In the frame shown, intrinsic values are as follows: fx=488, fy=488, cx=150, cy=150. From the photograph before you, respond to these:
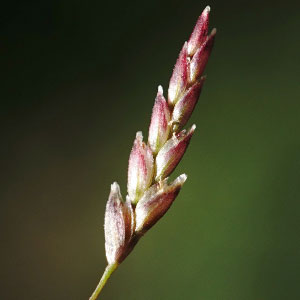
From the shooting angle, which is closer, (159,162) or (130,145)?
(159,162)

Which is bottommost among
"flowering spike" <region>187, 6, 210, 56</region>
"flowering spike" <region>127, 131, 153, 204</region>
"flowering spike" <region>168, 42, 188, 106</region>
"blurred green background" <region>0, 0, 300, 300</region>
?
"flowering spike" <region>127, 131, 153, 204</region>

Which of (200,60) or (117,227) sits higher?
(200,60)

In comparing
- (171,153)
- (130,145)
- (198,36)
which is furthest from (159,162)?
(130,145)

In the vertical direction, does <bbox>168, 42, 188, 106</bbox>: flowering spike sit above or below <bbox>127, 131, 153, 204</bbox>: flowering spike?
above

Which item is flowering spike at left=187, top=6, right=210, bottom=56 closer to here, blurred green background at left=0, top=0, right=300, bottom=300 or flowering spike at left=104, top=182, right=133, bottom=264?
flowering spike at left=104, top=182, right=133, bottom=264

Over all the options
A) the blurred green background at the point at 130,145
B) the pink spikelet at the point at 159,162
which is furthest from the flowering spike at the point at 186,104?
the blurred green background at the point at 130,145

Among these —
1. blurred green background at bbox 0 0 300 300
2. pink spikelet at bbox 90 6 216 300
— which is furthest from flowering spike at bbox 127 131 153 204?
blurred green background at bbox 0 0 300 300

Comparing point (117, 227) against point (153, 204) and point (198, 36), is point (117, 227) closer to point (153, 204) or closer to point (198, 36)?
point (153, 204)
